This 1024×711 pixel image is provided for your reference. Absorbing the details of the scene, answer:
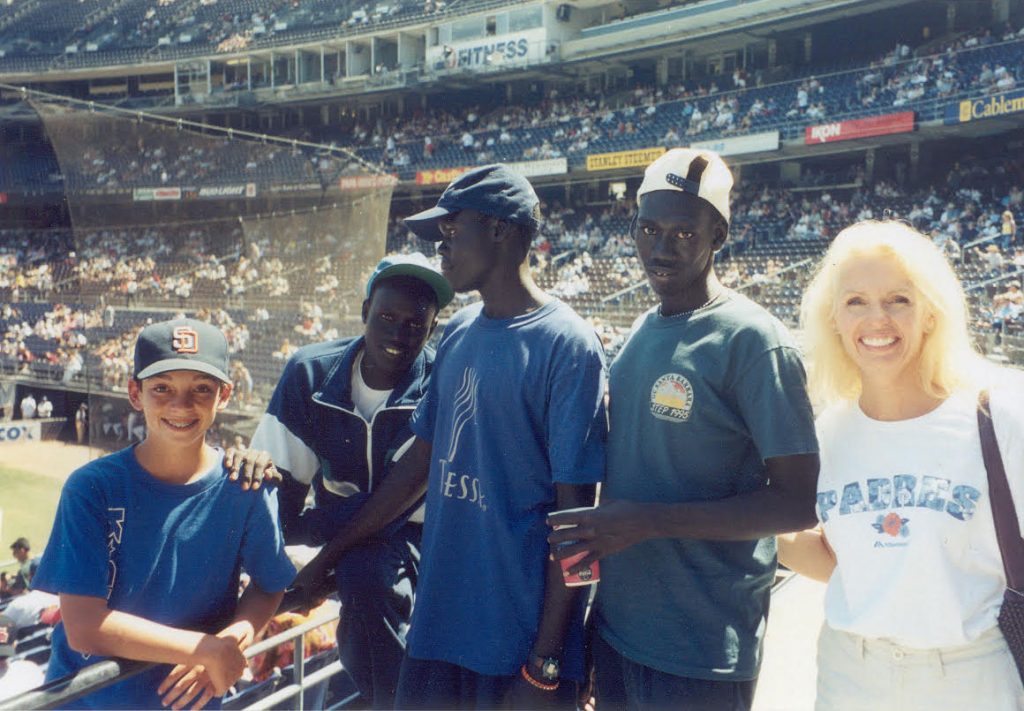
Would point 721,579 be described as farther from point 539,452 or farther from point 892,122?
point 892,122

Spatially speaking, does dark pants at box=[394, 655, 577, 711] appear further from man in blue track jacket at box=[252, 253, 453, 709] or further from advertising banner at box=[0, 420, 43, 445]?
advertising banner at box=[0, 420, 43, 445]

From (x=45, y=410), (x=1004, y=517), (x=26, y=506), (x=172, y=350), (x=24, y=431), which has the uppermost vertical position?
(x=172, y=350)

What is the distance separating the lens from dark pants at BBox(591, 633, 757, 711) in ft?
5.93

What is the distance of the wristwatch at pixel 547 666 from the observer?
5.77 ft

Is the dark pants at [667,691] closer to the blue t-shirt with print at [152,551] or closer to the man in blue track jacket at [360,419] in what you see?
the man in blue track jacket at [360,419]

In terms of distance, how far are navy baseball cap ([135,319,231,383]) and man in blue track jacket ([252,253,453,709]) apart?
337mm

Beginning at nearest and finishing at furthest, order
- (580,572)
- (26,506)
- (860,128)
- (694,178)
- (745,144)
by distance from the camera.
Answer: (580,572) → (694,178) → (26,506) → (860,128) → (745,144)

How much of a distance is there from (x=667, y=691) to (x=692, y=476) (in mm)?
465

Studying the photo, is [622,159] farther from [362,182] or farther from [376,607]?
[376,607]

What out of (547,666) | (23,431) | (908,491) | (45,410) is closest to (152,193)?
(23,431)

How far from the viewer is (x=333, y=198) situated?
10.9m

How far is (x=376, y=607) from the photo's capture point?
83.7 inches

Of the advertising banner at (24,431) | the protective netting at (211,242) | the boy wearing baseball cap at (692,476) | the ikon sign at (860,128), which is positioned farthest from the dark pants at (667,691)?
the ikon sign at (860,128)

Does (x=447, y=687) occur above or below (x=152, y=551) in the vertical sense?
below
